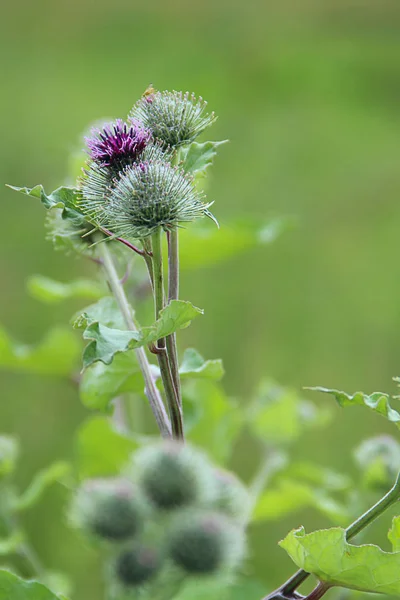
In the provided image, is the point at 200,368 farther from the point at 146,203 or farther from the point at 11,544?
the point at 11,544

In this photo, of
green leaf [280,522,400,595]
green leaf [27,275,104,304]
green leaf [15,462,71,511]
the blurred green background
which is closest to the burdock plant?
green leaf [280,522,400,595]

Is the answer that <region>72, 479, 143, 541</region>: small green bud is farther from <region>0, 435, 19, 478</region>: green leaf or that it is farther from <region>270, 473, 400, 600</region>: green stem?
<region>0, 435, 19, 478</region>: green leaf

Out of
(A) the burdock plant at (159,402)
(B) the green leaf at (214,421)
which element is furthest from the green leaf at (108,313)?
(B) the green leaf at (214,421)

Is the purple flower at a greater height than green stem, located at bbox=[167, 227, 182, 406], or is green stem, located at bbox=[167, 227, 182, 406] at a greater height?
the purple flower

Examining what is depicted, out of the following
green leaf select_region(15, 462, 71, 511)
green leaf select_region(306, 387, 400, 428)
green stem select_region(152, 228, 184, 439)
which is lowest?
green leaf select_region(306, 387, 400, 428)

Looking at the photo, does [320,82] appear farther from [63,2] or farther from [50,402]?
[50,402]

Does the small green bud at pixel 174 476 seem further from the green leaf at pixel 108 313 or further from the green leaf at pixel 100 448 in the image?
the green leaf at pixel 100 448

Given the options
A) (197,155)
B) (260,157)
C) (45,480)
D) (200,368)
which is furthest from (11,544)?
(260,157)

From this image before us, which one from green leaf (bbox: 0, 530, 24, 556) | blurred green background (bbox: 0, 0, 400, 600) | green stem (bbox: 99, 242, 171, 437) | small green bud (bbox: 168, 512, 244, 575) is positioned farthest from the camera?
blurred green background (bbox: 0, 0, 400, 600)
